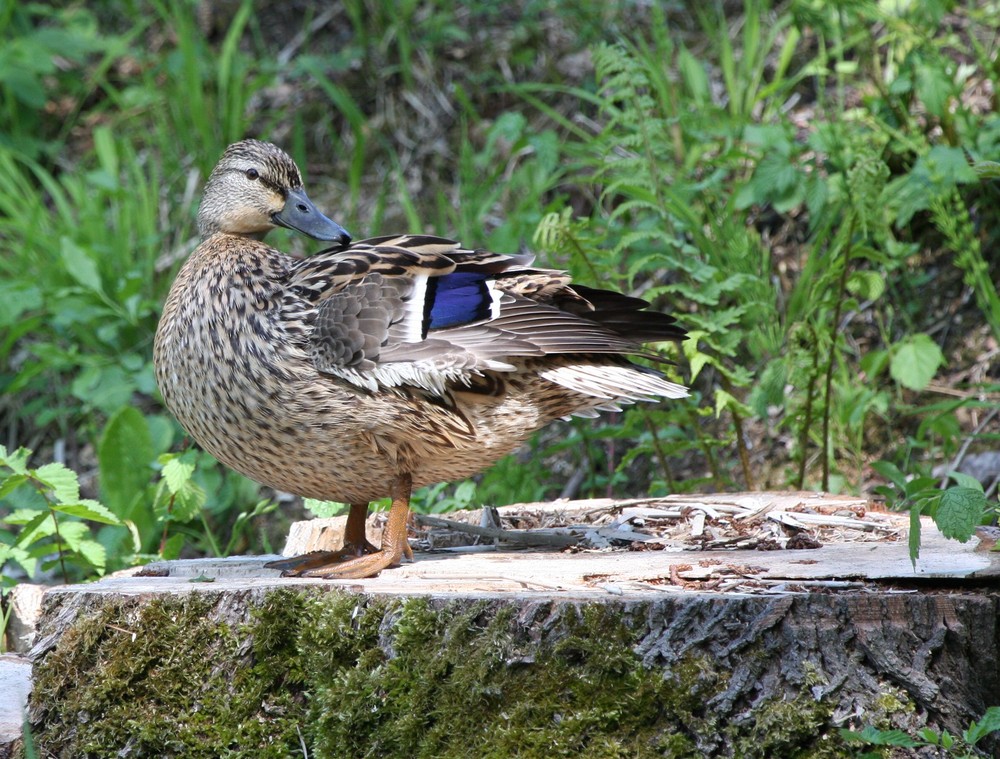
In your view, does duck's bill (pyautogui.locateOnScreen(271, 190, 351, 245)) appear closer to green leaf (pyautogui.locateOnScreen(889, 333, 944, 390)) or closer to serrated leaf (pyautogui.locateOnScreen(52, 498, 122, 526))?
serrated leaf (pyautogui.locateOnScreen(52, 498, 122, 526))

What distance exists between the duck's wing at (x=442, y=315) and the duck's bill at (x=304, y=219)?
10.1 inches

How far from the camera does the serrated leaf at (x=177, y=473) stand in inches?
162

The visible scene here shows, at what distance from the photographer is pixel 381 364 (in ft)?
10.9

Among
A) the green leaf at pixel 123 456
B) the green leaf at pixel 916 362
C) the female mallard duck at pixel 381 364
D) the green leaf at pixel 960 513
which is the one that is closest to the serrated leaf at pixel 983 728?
the green leaf at pixel 960 513

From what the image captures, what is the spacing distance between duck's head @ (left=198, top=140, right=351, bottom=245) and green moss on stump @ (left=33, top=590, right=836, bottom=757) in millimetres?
1612

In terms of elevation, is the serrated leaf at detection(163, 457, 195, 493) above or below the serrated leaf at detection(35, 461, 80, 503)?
below

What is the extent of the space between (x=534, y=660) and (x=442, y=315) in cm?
124

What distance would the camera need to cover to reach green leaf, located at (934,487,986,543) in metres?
2.53

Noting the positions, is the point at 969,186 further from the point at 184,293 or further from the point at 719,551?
the point at 184,293

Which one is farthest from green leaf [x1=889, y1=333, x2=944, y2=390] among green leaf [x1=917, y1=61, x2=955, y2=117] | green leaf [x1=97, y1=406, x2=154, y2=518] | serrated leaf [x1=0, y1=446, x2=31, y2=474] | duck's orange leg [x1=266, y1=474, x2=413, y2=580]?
serrated leaf [x1=0, y1=446, x2=31, y2=474]

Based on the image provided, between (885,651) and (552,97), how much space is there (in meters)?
5.90

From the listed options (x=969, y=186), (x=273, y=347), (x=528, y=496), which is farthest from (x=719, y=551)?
(x=969, y=186)

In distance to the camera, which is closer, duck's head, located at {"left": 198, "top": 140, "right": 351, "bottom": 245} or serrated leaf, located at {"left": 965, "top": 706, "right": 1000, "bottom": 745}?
serrated leaf, located at {"left": 965, "top": 706, "right": 1000, "bottom": 745}

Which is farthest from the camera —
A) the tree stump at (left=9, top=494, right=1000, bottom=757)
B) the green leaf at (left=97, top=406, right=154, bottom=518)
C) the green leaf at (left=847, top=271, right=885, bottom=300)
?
the green leaf at (left=97, top=406, right=154, bottom=518)
